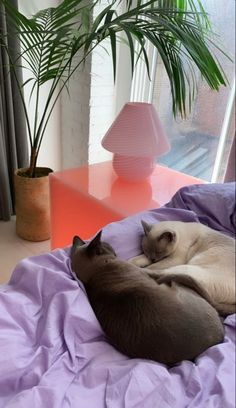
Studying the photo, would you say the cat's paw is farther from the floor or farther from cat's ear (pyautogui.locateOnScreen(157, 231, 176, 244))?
the floor

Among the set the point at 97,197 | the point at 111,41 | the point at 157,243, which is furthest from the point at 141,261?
the point at 111,41

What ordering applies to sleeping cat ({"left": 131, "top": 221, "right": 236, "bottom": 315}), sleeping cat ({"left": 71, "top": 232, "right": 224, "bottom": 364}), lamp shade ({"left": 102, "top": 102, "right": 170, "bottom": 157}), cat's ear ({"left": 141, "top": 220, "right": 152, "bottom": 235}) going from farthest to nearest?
lamp shade ({"left": 102, "top": 102, "right": 170, "bottom": 157})
cat's ear ({"left": 141, "top": 220, "right": 152, "bottom": 235})
sleeping cat ({"left": 71, "top": 232, "right": 224, "bottom": 364})
sleeping cat ({"left": 131, "top": 221, "right": 236, "bottom": 315})

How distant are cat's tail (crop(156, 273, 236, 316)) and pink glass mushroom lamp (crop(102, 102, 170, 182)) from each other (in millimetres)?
519

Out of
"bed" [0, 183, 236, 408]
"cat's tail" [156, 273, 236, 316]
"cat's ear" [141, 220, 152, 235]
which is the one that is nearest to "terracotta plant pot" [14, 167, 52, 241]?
"bed" [0, 183, 236, 408]

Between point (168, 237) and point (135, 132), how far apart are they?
536mm

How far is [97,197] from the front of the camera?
103 cm

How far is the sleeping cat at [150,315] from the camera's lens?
1.54 ft

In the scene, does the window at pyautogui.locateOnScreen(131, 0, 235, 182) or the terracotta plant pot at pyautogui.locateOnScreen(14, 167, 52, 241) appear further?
the terracotta plant pot at pyautogui.locateOnScreen(14, 167, 52, 241)

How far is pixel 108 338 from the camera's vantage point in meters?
0.58

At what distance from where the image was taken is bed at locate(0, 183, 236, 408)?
44 centimetres

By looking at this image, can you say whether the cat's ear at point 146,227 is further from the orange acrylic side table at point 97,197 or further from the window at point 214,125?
the orange acrylic side table at point 97,197

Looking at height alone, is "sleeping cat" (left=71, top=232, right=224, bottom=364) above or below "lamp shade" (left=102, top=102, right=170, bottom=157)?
below

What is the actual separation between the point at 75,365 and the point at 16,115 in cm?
140

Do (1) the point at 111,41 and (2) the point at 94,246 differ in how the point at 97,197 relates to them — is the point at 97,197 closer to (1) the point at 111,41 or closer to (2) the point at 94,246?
(2) the point at 94,246
